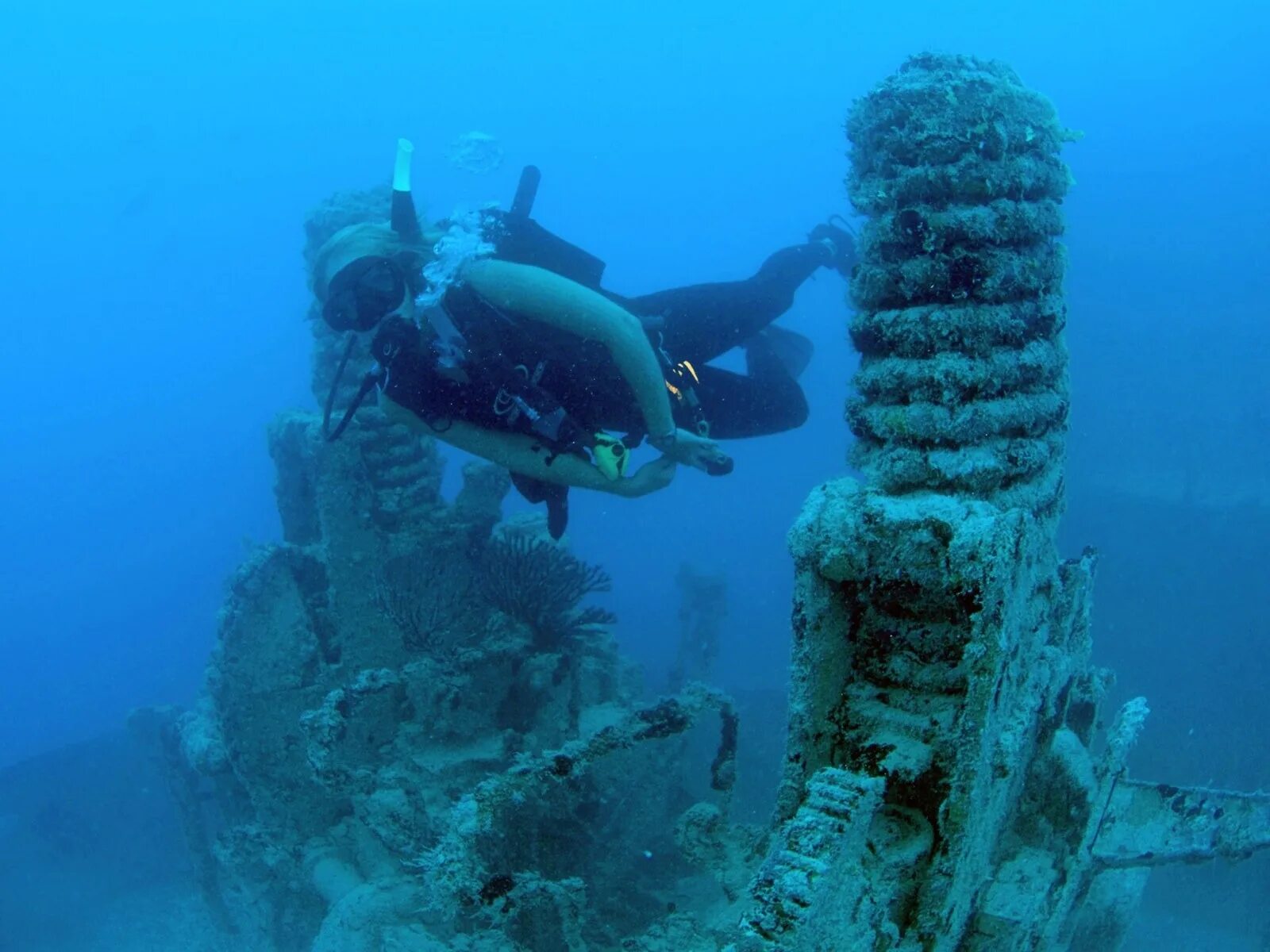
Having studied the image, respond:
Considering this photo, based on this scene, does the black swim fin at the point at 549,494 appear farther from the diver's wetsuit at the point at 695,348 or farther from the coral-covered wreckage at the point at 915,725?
the coral-covered wreckage at the point at 915,725

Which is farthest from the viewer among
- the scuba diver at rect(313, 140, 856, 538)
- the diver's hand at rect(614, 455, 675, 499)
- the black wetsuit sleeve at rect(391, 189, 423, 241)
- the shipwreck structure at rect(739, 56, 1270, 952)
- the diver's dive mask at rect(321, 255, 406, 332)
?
the black wetsuit sleeve at rect(391, 189, 423, 241)

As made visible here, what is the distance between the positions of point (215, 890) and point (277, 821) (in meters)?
3.69

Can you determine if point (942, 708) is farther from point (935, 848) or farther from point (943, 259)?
point (943, 259)

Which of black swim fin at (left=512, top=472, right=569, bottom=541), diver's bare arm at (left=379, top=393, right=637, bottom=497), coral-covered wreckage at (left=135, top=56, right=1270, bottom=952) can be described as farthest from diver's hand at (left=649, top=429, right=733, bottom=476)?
coral-covered wreckage at (left=135, top=56, right=1270, bottom=952)

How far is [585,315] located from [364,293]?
1.40 metres

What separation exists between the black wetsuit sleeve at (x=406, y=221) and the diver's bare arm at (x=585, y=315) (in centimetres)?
81

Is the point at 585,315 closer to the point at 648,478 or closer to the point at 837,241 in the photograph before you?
the point at 648,478

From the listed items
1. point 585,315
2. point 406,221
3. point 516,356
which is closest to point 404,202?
point 406,221

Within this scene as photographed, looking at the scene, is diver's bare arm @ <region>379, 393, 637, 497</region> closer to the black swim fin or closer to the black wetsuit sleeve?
the black swim fin

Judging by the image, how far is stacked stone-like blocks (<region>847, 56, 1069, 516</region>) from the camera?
2.42 meters

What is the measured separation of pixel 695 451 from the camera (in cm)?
491

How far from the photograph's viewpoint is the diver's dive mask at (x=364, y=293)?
16.4ft

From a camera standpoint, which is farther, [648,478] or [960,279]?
[648,478]

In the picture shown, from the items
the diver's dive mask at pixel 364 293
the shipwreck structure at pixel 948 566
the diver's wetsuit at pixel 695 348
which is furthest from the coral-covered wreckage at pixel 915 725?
the diver's dive mask at pixel 364 293
